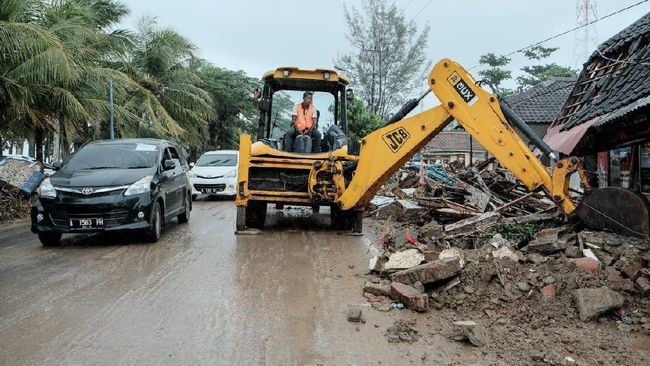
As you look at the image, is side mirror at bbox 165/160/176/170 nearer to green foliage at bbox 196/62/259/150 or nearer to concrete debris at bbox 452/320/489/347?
concrete debris at bbox 452/320/489/347

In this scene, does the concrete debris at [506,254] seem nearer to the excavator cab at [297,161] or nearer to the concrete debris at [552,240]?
the concrete debris at [552,240]

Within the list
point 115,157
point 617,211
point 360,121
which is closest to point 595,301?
point 617,211

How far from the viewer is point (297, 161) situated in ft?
32.1

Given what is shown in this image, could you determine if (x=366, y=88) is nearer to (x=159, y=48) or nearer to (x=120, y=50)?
(x=159, y=48)

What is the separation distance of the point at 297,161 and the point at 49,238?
13.9 ft

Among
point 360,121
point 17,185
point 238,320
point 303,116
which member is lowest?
point 238,320

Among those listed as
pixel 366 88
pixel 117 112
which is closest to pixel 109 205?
pixel 117 112

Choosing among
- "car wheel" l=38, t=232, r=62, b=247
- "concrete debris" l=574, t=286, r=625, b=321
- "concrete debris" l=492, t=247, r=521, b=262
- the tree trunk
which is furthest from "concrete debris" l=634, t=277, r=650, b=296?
the tree trunk

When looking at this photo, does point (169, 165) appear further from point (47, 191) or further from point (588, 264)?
point (588, 264)

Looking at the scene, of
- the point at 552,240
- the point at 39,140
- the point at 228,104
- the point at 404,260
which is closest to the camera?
the point at 404,260

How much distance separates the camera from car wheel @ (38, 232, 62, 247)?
8.62 m

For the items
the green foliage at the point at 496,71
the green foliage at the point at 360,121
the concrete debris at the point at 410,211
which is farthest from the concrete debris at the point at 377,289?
the green foliage at the point at 496,71

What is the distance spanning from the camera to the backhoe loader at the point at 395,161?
6.78 m

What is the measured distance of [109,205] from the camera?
834 cm
